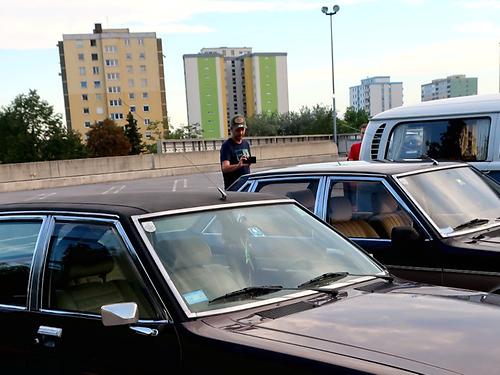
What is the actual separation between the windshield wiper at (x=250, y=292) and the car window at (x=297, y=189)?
8.00 feet

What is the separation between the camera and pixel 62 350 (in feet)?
9.30

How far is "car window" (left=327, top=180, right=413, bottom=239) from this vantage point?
4.94 metres

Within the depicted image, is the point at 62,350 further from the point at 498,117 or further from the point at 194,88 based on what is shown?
the point at 194,88

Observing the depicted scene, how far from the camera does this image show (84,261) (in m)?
3.09

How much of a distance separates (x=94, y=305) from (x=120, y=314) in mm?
547

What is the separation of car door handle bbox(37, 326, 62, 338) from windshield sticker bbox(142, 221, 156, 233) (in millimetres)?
656

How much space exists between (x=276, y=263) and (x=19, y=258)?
144 centimetres

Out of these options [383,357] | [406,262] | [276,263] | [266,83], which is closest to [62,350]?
[276,263]

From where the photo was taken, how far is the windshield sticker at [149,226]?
2868 millimetres

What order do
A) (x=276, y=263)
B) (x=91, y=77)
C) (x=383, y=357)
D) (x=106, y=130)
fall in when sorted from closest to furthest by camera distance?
(x=383, y=357), (x=276, y=263), (x=106, y=130), (x=91, y=77)

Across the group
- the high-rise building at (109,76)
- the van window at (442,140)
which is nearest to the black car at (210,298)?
the van window at (442,140)

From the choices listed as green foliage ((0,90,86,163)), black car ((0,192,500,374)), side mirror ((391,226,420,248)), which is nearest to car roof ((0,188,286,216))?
black car ((0,192,500,374))

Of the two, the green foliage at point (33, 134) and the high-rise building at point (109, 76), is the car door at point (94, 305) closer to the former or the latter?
the green foliage at point (33, 134)

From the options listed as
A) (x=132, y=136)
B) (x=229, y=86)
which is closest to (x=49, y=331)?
(x=132, y=136)
